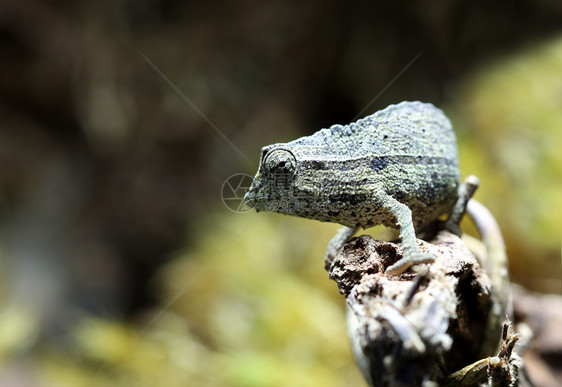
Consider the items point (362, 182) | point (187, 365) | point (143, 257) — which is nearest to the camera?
point (362, 182)

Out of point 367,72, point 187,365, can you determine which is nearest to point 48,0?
point 367,72

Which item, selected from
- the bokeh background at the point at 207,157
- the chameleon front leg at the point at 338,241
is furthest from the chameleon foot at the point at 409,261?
the bokeh background at the point at 207,157

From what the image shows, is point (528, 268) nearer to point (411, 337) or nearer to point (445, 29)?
point (445, 29)

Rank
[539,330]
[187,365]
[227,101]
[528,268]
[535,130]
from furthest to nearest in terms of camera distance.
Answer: [227,101] → [187,365] → [535,130] → [528,268] → [539,330]

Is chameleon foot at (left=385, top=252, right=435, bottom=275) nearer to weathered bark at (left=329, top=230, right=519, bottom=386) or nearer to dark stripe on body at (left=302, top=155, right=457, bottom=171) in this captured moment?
weathered bark at (left=329, top=230, right=519, bottom=386)

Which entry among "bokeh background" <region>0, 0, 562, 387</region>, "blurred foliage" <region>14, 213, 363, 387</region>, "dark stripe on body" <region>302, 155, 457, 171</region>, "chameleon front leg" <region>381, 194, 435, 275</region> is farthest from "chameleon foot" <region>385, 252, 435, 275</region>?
"blurred foliage" <region>14, 213, 363, 387</region>
